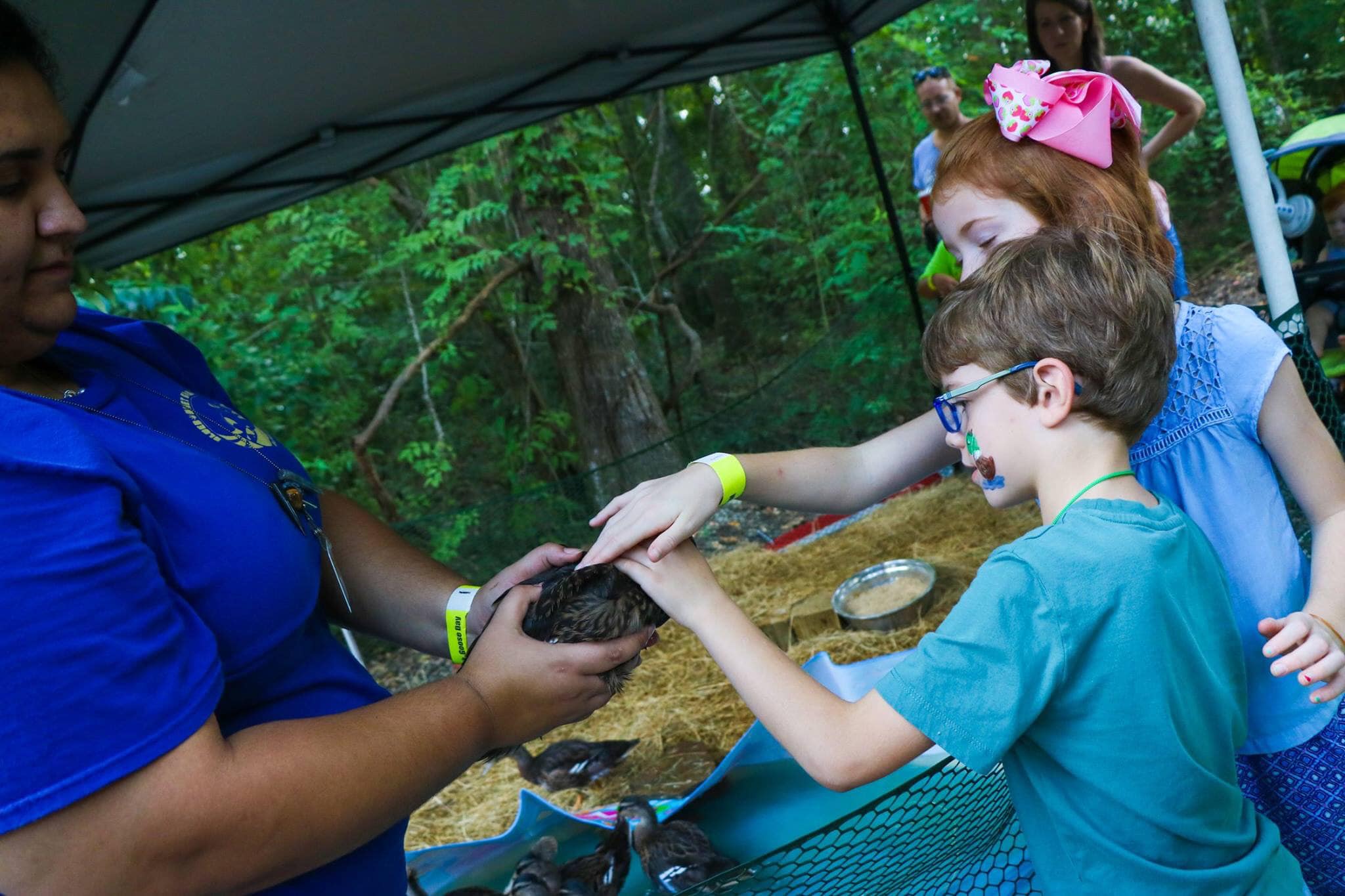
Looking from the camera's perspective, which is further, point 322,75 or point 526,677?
point 322,75

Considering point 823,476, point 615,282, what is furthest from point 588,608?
point 615,282

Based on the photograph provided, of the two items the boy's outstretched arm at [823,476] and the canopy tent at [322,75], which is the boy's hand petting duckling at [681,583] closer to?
the boy's outstretched arm at [823,476]

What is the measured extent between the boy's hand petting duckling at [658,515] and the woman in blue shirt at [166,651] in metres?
0.20

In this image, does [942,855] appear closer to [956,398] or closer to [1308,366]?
[956,398]

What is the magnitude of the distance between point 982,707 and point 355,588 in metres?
1.31

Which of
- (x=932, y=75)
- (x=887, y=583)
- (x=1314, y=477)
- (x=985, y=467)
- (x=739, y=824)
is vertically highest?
(x=932, y=75)

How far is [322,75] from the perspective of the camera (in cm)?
354

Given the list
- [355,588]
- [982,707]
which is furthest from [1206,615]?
[355,588]

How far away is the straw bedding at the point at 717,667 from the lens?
152 inches

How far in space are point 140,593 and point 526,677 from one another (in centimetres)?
63

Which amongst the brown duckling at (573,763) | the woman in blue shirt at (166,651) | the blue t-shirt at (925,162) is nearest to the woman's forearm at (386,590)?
the woman in blue shirt at (166,651)

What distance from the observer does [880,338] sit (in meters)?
7.54

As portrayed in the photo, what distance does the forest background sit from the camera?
24.1ft

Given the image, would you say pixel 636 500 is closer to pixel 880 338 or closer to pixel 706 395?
pixel 880 338
